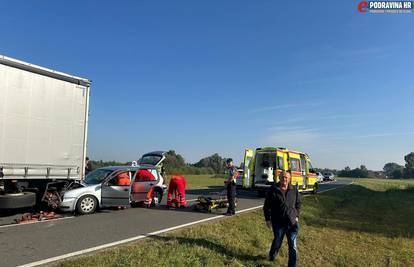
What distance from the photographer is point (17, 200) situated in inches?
359

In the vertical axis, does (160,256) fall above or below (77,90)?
below

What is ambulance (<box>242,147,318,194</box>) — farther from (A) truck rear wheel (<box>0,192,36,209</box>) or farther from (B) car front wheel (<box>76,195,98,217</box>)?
(A) truck rear wheel (<box>0,192,36,209</box>)

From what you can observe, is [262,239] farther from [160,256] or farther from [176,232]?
[160,256]

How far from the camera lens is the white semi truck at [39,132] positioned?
8805 mm

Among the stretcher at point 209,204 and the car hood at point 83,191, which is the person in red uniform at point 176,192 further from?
the car hood at point 83,191

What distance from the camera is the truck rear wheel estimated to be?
8906mm

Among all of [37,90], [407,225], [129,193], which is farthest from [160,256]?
[407,225]

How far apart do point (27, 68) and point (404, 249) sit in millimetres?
11329

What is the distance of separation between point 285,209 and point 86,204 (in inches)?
264

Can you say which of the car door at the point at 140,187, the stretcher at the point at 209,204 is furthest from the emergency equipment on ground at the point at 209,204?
the car door at the point at 140,187

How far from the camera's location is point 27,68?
917 cm

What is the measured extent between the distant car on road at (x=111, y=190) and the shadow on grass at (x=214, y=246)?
3634 millimetres

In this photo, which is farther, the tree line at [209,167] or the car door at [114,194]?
the tree line at [209,167]

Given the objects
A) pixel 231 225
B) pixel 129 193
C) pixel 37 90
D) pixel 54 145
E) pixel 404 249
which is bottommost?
pixel 404 249
